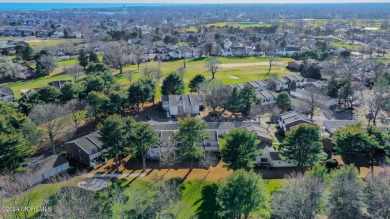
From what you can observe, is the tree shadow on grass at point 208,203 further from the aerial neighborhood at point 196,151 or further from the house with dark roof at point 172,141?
the house with dark roof at point 172,141

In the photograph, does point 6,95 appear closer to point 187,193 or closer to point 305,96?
point 187,193

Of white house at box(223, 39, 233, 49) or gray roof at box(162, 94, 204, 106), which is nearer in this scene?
gray roof at box(162, 94, 204, 106)

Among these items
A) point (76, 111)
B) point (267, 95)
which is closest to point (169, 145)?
point (76, 111)

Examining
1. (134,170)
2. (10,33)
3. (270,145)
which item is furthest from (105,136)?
(10,33)

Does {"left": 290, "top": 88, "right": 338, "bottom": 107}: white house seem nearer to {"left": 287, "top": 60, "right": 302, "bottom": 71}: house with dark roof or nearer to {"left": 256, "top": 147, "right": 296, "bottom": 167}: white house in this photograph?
{"left": 256, "top": 147, "right": 296, "bottom": 167}: white house

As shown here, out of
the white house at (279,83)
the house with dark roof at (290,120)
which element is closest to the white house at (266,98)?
the white house at (279,83)

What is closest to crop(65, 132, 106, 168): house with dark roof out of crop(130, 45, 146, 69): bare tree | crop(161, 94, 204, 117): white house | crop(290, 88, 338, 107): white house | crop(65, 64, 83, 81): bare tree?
crop(161, 94, 204, 117): white house
